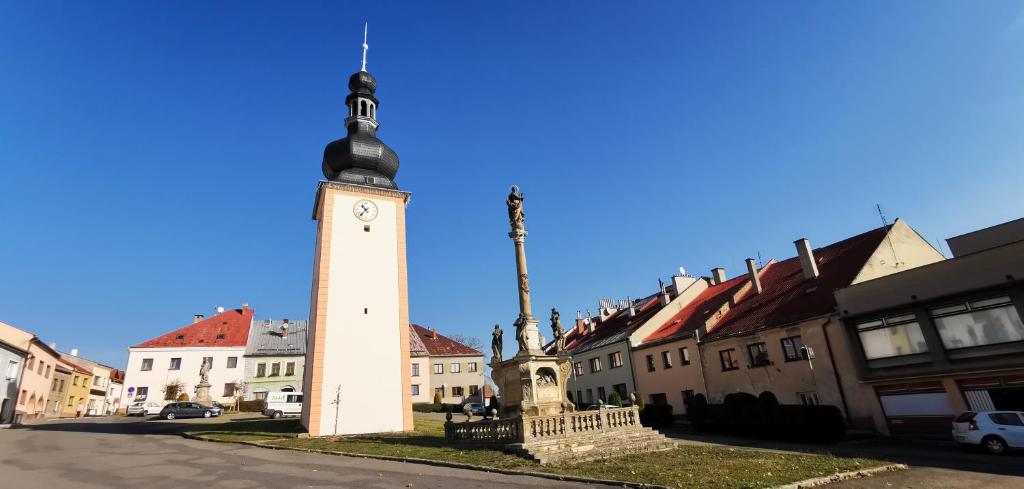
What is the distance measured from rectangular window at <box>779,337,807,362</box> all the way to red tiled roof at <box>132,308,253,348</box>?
166 ft

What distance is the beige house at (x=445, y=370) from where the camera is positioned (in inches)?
2154

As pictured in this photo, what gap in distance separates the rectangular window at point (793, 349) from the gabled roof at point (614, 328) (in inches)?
480

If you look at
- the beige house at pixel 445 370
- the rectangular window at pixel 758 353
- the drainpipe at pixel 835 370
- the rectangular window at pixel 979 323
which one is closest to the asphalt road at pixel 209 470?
the drainpipe at pixel 835 370

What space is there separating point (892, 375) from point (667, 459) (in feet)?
49.5

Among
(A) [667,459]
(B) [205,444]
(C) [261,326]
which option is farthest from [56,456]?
(C) [261,326]

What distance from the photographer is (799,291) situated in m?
28.5

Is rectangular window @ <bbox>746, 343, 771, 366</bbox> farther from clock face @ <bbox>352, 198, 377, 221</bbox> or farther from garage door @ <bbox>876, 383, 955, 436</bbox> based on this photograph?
clock face @ <bbox>352, 198, 377, 221</bbox>

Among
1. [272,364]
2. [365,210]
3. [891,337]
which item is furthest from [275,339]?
[891,337]

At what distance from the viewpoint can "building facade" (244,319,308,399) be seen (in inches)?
1988

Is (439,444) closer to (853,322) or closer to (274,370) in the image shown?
(853,322)

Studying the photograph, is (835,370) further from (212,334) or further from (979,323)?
(212,334)

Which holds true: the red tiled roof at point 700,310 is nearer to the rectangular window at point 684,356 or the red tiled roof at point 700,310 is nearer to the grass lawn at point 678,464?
the rectangular window at point 684,356

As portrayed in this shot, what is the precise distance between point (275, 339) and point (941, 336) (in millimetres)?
56590

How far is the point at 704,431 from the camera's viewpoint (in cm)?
2644
